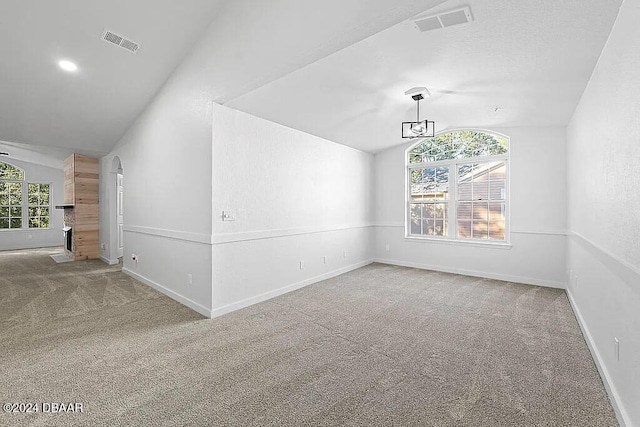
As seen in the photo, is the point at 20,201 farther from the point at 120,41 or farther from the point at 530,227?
the point at 530,227

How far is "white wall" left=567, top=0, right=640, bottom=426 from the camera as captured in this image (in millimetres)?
1631

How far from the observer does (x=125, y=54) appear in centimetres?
367

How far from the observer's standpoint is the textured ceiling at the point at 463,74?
229 centimetres

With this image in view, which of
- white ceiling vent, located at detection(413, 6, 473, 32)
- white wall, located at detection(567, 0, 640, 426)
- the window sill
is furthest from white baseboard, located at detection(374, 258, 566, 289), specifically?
white ceiling vent, located at detection(413, 6, 473, 32)

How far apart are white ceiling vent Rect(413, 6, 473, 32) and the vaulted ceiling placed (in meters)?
0.05

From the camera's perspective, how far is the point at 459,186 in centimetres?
579

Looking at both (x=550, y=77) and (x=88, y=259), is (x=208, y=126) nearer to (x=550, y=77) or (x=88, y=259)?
(x=550, y=77)

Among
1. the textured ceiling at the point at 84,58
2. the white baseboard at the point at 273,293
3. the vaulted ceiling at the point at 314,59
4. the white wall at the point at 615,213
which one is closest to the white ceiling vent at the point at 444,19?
the vaulted ceiling at the point at 314,59

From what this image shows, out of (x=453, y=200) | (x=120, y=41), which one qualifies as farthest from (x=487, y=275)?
(x=120, y=41)

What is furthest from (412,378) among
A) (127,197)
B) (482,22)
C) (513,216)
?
(127,197)

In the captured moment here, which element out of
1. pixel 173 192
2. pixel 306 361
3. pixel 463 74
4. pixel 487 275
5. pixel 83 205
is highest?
pixel 463 74

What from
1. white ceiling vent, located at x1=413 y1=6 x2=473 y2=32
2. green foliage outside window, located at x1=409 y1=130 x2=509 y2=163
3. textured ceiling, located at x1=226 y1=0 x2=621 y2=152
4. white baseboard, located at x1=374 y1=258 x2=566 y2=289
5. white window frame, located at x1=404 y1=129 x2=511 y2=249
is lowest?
white baseboard, located at x1=374 y1=258 x2=566 y2=289

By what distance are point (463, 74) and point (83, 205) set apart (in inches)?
315

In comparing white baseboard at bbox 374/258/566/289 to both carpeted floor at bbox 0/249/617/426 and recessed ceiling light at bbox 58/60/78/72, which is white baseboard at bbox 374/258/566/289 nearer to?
carpeted floor at bbox 0/249/617/426
